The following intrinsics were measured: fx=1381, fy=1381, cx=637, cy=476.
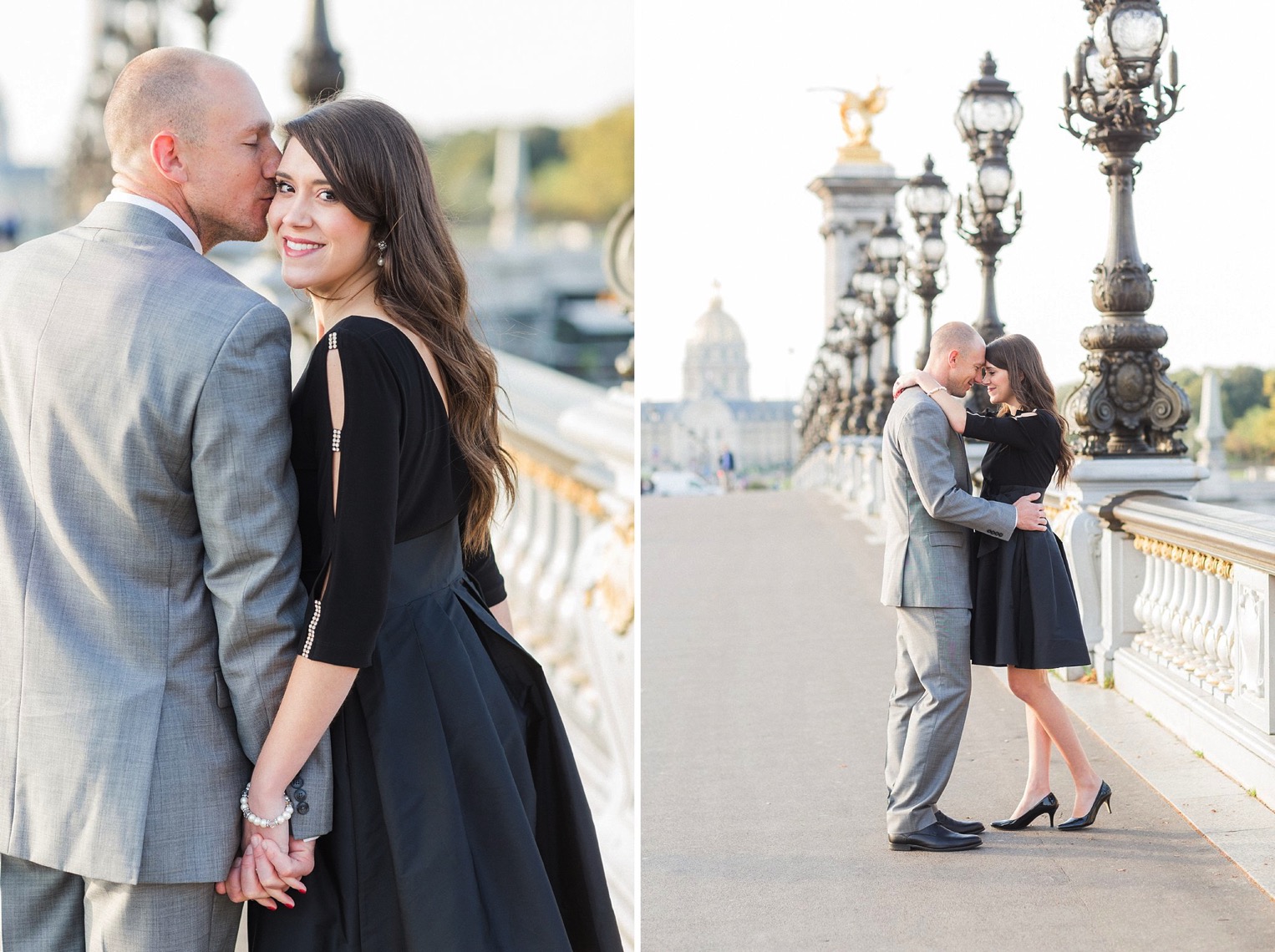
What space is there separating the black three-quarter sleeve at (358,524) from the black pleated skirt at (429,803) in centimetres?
20

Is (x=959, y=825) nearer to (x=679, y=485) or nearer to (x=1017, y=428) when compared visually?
(x=1017, y=428)

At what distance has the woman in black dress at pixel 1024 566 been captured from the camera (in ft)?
16.2

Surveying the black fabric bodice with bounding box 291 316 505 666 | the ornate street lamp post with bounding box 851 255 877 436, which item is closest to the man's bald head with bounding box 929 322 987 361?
the black fabric bodice with bounding box 291 316 505 666

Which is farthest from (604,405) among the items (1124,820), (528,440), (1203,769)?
(1203,769)

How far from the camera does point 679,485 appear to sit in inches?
1340

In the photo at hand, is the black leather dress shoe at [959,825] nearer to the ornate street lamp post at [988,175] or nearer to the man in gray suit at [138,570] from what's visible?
the man in gray suit at [138,570]

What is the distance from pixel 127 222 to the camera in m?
2.50

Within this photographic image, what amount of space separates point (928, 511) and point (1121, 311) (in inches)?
137

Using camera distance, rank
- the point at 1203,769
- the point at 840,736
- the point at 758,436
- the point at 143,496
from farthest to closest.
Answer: the point at 758,436 < the point at 840,736 < the point at 1203,769 < the point at 143,496

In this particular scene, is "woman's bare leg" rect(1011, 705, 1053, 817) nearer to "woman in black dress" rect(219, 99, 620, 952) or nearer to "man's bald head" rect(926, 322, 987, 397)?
"man's bald head" rect(926, 322, 987, 397)

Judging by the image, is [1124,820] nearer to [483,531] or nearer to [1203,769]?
[1203,769]

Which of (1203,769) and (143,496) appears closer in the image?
(143,496)

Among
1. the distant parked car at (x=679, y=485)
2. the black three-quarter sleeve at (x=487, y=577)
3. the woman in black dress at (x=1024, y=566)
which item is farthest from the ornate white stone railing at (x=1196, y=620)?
the distant parked car at (x=679, y=485)

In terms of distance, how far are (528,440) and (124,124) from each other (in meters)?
3.64
